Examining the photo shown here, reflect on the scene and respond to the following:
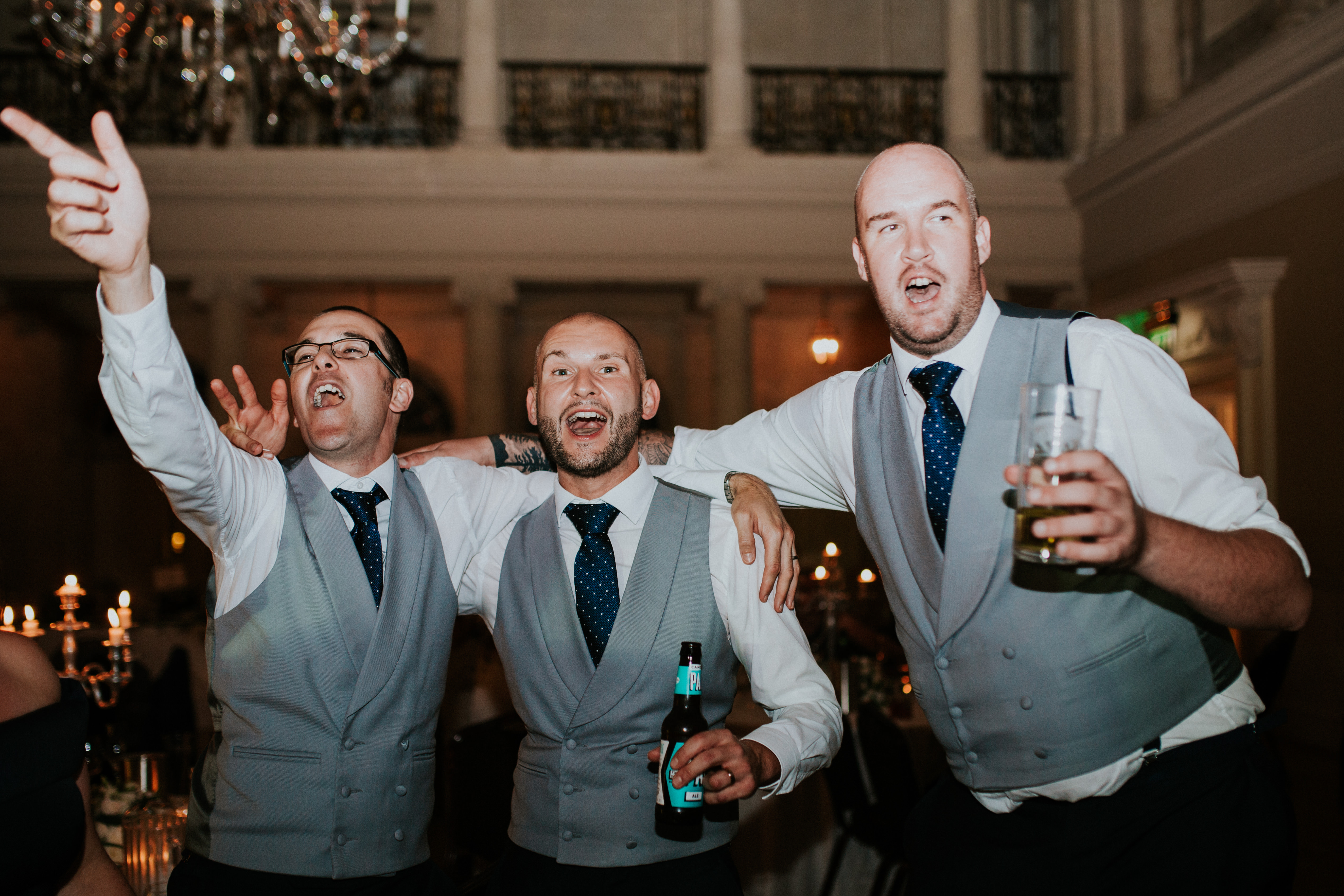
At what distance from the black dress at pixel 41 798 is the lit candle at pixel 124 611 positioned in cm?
146

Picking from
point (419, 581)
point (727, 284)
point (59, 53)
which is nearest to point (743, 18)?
point (727, 284)

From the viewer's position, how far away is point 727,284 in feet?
32.2

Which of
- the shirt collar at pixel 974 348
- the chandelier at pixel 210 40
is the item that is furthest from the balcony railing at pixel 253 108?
the shirt collar at pixel 974 348

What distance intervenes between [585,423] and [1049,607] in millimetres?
951

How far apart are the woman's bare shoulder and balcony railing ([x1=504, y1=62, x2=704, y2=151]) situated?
8956mm

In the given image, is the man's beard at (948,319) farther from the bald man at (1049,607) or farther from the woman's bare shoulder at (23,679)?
the woman's bare shoulder at (23,679)

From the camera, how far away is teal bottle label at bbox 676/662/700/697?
63.8 inches

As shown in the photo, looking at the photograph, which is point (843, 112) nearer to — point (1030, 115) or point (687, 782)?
point (1030, 115)

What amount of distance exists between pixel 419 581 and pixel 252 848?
55 cm

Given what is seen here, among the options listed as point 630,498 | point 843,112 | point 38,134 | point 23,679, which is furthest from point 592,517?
point 843,112

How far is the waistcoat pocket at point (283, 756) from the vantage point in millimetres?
1798

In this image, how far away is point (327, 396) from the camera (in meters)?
2.03

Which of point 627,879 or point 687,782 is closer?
point 687,782

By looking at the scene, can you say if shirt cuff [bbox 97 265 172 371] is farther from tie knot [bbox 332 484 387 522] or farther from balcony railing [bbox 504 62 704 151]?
balcony railing [bbox 504 62 704 151]
